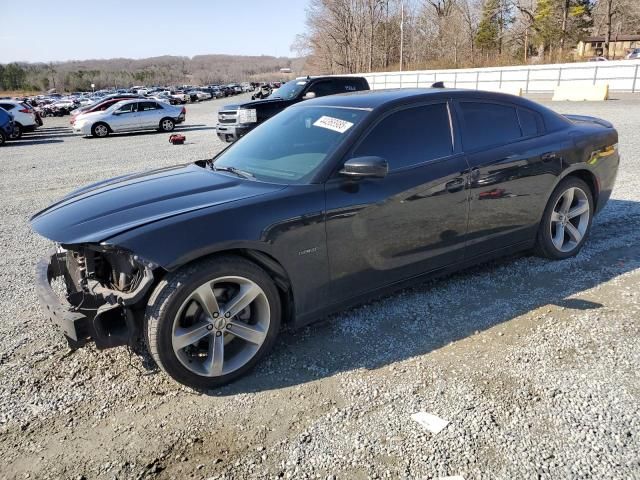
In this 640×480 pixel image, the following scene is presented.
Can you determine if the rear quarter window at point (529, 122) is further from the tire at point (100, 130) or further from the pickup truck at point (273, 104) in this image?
the tire at point (100, 130)

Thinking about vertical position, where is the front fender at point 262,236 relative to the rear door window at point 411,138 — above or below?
below

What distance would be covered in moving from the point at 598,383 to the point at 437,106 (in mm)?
2214

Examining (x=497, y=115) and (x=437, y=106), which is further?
(x=497, y=115)

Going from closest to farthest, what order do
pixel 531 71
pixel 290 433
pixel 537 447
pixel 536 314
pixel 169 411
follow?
1. pixel 537 447
2. pixel 290 433
3. pixel 169 411
4. pixel 536 314
5. pixel 531 71

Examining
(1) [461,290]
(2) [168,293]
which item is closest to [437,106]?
(1) [461,290]

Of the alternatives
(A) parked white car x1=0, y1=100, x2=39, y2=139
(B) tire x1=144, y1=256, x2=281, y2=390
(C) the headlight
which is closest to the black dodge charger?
(B) tire x1=144, y1=256, x2=281, y2=390

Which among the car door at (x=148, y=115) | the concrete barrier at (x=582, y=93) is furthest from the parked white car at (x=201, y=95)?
the concrete barrier at (x=582, y=93)

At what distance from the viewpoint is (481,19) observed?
62.6m

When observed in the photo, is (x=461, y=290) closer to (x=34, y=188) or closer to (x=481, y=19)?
(x=34, y=188)

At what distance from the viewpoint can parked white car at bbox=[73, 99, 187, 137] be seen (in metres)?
20.2

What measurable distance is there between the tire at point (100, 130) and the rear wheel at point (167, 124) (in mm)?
2168

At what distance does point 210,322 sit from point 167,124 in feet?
66.9

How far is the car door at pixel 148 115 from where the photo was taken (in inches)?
826

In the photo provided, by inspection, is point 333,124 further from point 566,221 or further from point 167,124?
point 167,124
